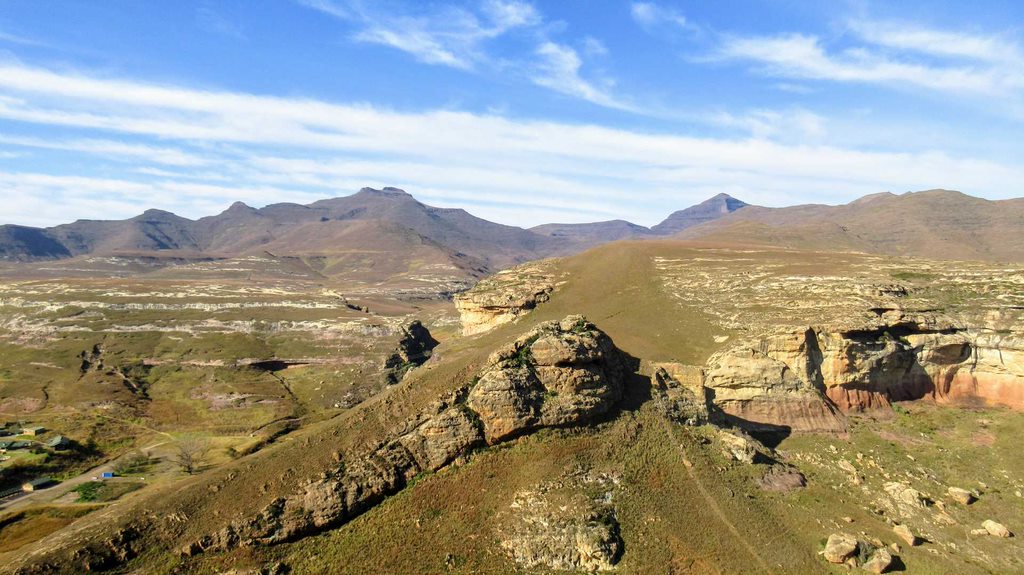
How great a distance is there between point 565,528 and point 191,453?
41.2 meters

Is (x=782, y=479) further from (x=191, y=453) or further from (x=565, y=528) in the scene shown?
(x=191, y=453)

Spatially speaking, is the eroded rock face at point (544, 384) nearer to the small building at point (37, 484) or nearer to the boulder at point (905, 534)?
the boulder at point (905, 534)

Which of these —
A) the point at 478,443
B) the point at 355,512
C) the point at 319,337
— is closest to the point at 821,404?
the point at 478,443

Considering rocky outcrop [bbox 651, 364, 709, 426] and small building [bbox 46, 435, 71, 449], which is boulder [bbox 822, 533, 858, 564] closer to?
rocky outcrop [bbox 651, 364, 709, 426]

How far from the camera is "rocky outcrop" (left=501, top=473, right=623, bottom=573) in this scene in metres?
22.7

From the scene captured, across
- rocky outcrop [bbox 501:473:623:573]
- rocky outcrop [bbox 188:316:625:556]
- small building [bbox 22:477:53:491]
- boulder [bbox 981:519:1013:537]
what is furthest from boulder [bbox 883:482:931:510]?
small building [bbox 22:477:53:491]

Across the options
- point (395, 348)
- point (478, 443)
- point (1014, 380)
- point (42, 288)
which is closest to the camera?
point (478, 443)

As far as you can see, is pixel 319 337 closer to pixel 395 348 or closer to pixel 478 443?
pixel 395 348

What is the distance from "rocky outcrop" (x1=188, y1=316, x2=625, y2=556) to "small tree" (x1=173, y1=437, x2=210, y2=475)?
2606 centimetres

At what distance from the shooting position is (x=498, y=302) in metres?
52.6

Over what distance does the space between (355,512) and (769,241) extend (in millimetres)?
167766

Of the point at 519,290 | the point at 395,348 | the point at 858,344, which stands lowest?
the point at 395,348

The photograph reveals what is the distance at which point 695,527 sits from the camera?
82.4 ft

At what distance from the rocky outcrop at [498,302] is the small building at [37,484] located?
36.2m
